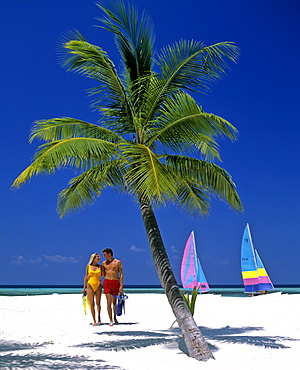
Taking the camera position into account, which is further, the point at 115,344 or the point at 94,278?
the point at 94,278

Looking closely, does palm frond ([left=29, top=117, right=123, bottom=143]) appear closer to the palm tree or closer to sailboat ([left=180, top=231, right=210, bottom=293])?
the palm tree

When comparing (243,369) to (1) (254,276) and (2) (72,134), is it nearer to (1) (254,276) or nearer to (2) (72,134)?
(2) (72,134)

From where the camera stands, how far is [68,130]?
824 cm

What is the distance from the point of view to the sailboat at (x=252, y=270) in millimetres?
30156

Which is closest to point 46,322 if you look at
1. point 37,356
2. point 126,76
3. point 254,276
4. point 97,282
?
point 97,282

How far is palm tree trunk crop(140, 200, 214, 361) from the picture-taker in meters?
7.07

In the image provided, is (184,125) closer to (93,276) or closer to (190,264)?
(93,276)

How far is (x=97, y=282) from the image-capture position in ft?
36.0

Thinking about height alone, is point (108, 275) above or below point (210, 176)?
below

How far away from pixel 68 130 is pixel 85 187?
1493 mm

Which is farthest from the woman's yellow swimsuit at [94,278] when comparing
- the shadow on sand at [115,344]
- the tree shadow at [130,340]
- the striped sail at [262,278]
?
the striped sail at [262,278]

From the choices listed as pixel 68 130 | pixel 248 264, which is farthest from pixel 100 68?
pixel 248 264

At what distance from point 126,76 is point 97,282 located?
4.92 metres

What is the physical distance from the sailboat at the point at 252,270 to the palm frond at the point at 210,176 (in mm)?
22687
